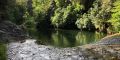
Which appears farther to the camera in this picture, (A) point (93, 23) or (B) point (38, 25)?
(B) point (38, 25)

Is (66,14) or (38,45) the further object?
(66,14)

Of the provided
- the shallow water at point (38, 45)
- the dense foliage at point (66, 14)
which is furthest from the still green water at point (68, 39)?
the dense foliage at point (66, 14)

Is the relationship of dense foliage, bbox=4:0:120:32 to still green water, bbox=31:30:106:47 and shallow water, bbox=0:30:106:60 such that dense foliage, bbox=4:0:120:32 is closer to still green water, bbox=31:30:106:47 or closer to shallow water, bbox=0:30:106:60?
still green water, bbox=31:30:106:47

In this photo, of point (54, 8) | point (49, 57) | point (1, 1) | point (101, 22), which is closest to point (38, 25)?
point (54, 8)

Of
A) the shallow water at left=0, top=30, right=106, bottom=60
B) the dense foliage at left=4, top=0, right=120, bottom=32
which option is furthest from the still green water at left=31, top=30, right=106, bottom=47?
the dense foliage at left=4, top=0, right=120, bottom=32

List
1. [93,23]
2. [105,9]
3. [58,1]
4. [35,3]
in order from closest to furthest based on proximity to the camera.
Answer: [105,9] → [93,23] → [58,1] → [35,3]

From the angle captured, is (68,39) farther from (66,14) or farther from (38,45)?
(66,14)

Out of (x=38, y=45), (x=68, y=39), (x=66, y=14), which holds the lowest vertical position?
(x=68, y=39)

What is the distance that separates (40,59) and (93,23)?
63.4 m

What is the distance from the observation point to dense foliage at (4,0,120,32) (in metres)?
78.9

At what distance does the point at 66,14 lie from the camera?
10950cm

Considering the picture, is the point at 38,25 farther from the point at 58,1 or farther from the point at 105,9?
the point at 105,9

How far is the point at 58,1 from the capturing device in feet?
394

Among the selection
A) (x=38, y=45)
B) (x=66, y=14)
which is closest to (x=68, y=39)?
(x=38, y=45)
